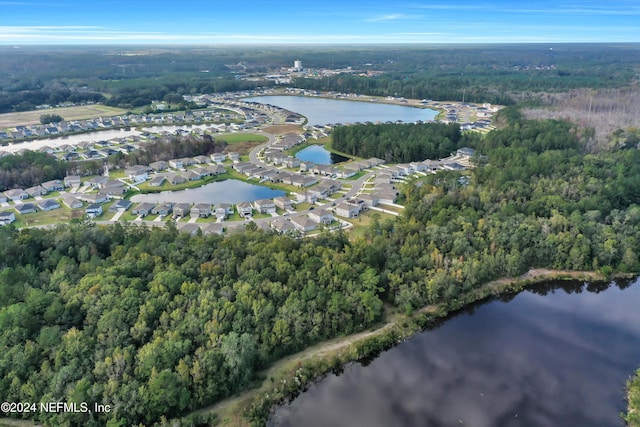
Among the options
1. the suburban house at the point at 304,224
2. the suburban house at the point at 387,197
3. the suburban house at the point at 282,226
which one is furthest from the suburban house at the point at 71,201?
the suburban house at the point at 387,197

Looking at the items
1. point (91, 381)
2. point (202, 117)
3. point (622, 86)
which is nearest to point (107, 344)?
point (91, 381)

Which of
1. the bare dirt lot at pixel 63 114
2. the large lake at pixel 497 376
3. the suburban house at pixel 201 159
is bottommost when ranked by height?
the large lake at pixel 497 376

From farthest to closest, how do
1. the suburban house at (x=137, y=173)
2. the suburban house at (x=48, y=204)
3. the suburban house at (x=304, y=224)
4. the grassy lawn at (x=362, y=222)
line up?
the suburban house at (x=137, y=173) → the suburban house at (x=48, y=204) → the suburban house at (x=304, y=224) → the grassy lawn at (x=362, y=222)

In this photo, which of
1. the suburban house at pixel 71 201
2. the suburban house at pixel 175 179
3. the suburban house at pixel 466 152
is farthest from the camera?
the suburban house at pixel 466 152

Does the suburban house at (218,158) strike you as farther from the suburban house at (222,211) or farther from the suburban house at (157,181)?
the suburban house at (222,211)

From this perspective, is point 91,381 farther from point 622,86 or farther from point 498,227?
point 622,86

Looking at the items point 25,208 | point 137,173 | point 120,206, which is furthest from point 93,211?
point 137,173

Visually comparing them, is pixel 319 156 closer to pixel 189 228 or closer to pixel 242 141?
pixel 242 141

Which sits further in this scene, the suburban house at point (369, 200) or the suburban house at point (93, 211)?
the suburban house at point (369, 200)
